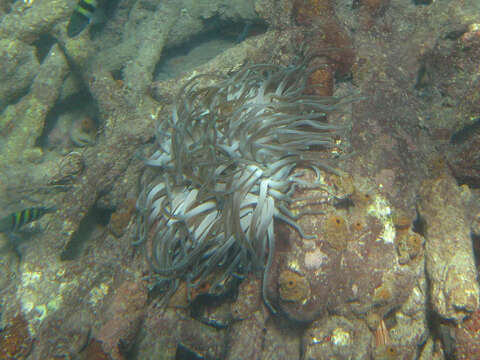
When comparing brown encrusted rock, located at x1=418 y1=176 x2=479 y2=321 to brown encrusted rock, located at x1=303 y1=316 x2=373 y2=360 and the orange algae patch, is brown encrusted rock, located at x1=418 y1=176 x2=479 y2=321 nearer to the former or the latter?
brown encrusted rock, located at x1=303 y1=316 x2=373 y2=360

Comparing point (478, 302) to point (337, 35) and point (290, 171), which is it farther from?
point (337, 35)

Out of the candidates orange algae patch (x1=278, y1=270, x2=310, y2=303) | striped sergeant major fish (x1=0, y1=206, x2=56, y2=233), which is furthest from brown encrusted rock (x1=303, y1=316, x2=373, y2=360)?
striped sergeant major fish (x1=0, y1=206, x2=56, y2=233)

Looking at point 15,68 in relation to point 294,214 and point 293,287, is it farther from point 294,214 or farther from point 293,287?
point 293,287

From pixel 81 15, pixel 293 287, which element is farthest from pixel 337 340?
pixel 81 15

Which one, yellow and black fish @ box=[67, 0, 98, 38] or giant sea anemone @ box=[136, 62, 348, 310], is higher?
yellow and black fish @ box=[67, 0, 98, 38]

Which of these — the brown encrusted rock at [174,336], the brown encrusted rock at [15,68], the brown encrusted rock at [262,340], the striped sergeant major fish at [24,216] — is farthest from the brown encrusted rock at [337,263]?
the brown encrusted rock at [15,68]

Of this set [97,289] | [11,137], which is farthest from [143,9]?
[97,289]

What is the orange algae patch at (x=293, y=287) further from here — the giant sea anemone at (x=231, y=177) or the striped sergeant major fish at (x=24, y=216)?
the striped sergeant major fish at (x=24, y=216)
